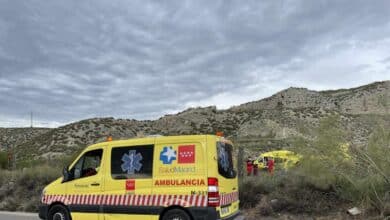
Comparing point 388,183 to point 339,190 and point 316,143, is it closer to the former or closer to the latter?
point 339,190

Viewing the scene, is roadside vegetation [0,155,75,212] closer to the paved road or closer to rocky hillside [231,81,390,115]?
the paved road

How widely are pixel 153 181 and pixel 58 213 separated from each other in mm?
2987

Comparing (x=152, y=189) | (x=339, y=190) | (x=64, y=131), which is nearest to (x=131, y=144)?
(x=152, y=189)

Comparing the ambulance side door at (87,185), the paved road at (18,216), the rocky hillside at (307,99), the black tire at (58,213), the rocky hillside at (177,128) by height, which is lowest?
the paved road at (18,216)

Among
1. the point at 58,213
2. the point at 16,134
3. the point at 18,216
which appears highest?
the point at 16,134

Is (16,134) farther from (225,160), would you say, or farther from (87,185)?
(225,160)

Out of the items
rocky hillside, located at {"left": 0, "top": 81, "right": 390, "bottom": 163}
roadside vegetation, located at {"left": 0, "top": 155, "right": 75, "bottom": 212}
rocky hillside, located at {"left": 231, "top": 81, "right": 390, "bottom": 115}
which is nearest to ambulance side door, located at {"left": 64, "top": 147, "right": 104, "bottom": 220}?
roadside vegetation, located at {"left": 0, "top": 155, "right": 75, "bottom": 212}

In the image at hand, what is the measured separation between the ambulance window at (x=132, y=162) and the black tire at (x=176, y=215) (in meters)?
0.88

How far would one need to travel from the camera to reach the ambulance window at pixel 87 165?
10.0 meters

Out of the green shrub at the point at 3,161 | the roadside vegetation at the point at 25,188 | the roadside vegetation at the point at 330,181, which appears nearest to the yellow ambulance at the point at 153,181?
the roadside vegetation at the point at 330,181

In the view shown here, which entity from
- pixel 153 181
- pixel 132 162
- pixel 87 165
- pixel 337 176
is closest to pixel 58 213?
pixel 87 165

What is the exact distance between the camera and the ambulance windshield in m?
8.94

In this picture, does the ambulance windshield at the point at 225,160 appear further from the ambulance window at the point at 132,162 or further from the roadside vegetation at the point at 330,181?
the roadside vegetation at the point at 330,181

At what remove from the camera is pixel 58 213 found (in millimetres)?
10461
